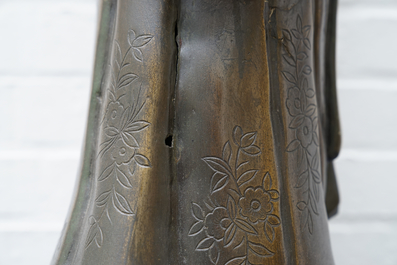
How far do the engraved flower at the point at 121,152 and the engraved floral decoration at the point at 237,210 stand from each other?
106 mm

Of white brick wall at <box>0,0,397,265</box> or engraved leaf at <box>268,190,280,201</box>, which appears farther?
white brick wall at <box>0,0,397,265</box>

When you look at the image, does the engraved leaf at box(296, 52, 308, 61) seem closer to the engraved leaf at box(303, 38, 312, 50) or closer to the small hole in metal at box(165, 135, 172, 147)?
the engraved leaf at box(303, 38, 312, 50)

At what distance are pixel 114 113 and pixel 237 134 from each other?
0.61ft

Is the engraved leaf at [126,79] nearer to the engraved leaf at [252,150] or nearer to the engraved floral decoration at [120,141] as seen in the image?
the engraved floral decoration at [120,141]

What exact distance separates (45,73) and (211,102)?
640mm

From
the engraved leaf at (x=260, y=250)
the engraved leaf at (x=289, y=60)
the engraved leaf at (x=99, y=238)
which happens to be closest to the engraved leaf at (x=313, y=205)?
the engraved leaf at (x=260, y=250)

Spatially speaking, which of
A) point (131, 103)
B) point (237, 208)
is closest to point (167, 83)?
point (131, 103)

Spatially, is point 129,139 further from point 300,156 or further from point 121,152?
point 300,156

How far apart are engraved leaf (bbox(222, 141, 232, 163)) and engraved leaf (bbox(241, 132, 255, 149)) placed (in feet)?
0.06

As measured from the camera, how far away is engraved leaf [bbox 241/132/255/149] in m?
0.53

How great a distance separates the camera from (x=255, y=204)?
521 mm

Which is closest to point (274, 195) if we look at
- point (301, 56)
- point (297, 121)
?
point (297, 121)

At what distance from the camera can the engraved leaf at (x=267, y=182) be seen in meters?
0.53

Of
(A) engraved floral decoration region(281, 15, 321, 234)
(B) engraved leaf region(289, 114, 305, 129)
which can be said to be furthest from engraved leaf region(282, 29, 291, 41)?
(B) engraved leaf region(289, 114, 305, 129)
